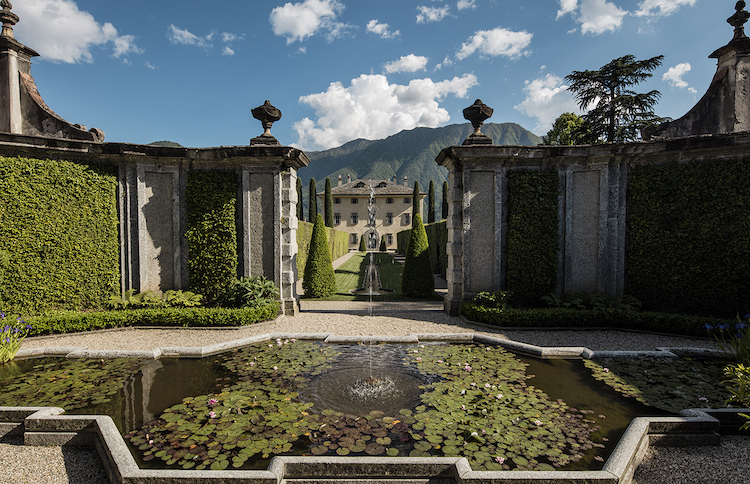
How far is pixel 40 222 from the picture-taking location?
916 cm

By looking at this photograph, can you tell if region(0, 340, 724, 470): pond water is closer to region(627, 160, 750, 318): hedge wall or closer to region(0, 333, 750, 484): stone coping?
region(0, 333, 750, 484): stone coping

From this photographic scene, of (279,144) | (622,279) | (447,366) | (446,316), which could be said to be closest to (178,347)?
(447,366)

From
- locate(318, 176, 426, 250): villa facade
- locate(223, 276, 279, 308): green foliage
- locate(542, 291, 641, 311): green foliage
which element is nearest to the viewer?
locate(542, 291, 641, 311): green foliage

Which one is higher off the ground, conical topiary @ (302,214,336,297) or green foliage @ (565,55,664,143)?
green foliage @ (565,55,664,143)

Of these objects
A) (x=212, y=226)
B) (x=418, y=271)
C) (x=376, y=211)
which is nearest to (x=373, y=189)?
(x=376, y=211)

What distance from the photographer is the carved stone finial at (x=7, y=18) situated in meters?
10.4

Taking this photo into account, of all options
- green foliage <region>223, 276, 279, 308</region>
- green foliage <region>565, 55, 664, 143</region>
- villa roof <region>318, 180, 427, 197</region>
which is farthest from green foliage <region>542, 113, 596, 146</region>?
green foliage <region>223, 276, 279, 308</region>

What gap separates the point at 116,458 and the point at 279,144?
8.51 m

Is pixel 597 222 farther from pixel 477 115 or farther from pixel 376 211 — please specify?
pixel 376 211

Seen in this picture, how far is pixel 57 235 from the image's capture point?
935 centimetres

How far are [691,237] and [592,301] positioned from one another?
290 centimetres

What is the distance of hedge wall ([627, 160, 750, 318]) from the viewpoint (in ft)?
29.3

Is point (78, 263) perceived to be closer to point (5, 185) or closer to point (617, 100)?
point (5, 185)

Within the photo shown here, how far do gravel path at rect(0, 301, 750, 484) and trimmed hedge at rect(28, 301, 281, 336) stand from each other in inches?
8.5
